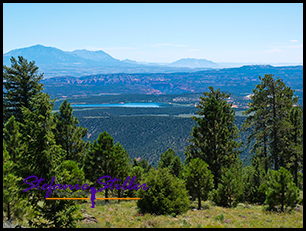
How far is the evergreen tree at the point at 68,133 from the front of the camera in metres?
28.7

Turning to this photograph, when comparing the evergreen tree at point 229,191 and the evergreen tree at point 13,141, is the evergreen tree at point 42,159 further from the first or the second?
the evergreen tree at point 229,191

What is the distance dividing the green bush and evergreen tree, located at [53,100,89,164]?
12.4m

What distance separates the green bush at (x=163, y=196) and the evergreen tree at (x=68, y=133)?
12.4 meters

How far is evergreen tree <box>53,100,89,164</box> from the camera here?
28656mm

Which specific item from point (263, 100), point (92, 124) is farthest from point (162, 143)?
point (263, 100)

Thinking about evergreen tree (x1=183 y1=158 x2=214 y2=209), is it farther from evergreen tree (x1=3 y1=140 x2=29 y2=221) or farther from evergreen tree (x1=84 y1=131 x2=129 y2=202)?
evergreen tree (x1=3 y1=140 x2=29 y2=221)

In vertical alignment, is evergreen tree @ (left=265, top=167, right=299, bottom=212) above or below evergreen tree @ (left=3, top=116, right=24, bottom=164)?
below

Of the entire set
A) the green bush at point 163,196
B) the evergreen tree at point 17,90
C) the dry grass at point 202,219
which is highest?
the evergreen tree at point 17,90

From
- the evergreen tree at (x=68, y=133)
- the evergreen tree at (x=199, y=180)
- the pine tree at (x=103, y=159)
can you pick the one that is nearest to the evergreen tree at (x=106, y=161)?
the pine tree at (x=103, y=159)

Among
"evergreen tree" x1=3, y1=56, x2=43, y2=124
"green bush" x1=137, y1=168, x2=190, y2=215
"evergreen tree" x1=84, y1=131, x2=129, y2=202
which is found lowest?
"green bush" x1=137, y1=168, x2=190, y2=215

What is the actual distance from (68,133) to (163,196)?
14.3 m

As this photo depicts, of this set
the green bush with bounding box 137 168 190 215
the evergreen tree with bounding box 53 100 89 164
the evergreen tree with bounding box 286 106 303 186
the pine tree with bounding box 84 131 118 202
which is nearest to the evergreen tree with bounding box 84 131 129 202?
the pine tree with bounding box 84 131 118 202

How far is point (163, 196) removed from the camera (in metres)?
19.0

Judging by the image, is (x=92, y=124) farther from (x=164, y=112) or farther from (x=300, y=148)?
(x=300, y=148)
